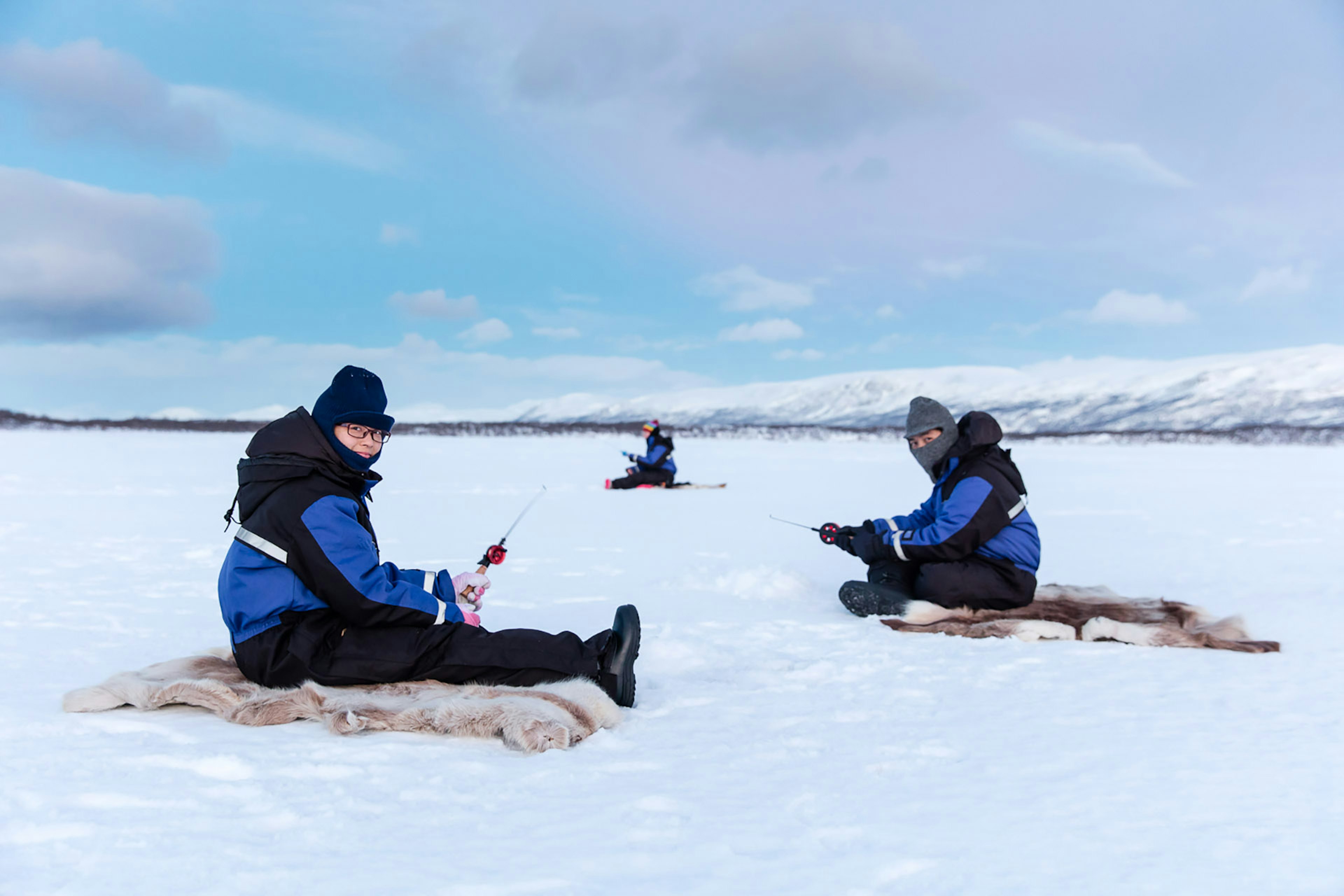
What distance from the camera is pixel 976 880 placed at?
1.80 metres

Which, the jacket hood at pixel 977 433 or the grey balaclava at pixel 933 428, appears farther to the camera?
the grey balaclava at pixel 933 428

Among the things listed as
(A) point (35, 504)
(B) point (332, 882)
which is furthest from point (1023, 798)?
(A) point (35, 504)

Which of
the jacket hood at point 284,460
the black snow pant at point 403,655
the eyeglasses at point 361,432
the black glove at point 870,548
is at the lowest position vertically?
the black snow pant at point 403,655

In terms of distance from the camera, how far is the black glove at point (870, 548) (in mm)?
4648

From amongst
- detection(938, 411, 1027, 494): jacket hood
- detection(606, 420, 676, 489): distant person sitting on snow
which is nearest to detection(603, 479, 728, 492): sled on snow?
detection(606, 420, 676, 489): distant person sitting on snow

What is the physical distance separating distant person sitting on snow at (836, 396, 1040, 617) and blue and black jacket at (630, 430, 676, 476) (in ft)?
27.3

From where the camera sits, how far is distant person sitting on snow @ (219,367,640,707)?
2688mm

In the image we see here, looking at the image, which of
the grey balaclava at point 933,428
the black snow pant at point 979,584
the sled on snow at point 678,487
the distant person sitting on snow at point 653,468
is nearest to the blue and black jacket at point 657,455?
the distant person sitting on snow at point 653,468

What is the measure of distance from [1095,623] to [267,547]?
11.9ft

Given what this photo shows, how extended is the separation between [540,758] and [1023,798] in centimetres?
133

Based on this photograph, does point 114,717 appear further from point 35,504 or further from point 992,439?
point 35,504

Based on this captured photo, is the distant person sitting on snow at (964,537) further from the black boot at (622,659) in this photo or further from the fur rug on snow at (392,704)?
the fur rug on snow at (392,704)

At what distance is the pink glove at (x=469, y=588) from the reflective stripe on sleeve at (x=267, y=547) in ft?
2.09

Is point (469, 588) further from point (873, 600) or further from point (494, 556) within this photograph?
point (873, 600)
